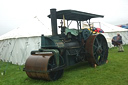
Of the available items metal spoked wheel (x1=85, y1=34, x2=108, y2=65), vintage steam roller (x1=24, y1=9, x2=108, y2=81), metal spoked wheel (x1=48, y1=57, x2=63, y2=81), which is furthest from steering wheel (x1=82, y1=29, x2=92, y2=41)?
metal spoked wheel (x1=48, y1=57, x2=63, y2=81)

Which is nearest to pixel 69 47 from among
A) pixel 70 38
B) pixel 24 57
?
pixel 70 38

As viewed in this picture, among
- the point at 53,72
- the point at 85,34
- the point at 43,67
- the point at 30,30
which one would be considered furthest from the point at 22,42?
the point at 43,67

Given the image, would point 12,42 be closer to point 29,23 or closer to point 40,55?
point 29,23

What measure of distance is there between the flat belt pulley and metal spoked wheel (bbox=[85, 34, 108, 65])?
182 centimetres

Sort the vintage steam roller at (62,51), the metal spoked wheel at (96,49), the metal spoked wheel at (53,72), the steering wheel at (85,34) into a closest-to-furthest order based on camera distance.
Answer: the vintage steam roller at (62,51) → the metal spoked wheel at (53,72) → the metal spoked wheel at (96,49) → the steering wheel at (85,34)

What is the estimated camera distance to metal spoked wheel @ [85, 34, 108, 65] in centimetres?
666

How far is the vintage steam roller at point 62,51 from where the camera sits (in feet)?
16.5

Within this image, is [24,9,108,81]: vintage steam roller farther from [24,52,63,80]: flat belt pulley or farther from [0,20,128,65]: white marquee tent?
[0,20,128,65]: white marquee tent

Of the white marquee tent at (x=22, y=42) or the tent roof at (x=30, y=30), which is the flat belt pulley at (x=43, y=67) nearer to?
the white marquee tent at (x=22, y=42)

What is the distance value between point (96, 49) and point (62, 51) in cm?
188

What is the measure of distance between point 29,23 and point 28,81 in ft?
23.5

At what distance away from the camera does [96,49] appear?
704cm

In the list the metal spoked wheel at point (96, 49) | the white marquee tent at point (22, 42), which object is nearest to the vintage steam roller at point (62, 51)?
the metal spoked wheel at point (96, 49)

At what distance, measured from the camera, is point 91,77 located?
212 inches
